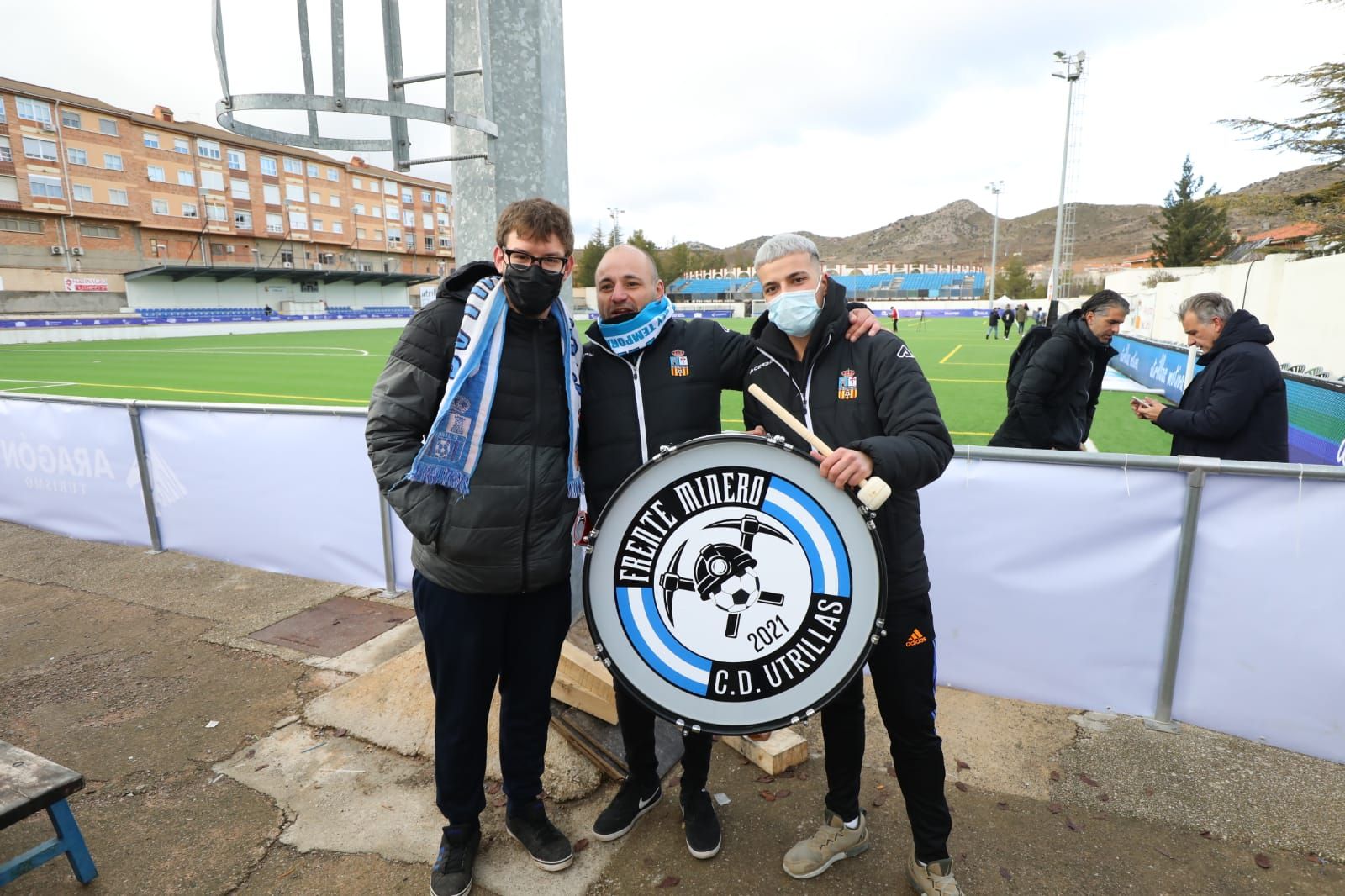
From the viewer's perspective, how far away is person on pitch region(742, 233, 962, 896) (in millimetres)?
2295

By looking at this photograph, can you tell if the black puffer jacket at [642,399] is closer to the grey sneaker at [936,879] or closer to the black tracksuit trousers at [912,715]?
the black tracksuit trousers at [912,715]

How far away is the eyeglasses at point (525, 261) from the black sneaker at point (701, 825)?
206 centimetres

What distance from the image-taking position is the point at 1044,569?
3.49 metres

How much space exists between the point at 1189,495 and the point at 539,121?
11.1 ft

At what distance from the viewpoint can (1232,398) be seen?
3.96m

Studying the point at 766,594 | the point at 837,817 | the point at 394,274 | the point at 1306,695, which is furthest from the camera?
the point at 394,274

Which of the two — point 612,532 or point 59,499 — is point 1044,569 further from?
point 59,499

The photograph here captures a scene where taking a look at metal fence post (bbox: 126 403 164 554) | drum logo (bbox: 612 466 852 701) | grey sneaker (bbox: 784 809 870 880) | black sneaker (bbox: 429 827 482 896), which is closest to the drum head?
drum logo (bbox: 612 466 852 701)

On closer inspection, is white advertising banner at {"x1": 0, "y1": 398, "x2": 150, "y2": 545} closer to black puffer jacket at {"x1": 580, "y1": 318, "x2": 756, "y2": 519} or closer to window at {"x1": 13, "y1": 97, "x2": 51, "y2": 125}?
black puffer jacket at {"x1": 580, "y1": 318, "x2": 756, "y2": 519}

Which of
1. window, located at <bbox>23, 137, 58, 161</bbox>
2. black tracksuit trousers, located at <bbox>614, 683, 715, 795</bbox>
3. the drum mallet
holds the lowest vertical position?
black tracksuit trousers, located at <bbox>614, 683, 715, 795</bbox>

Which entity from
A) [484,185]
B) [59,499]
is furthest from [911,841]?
[59,499]

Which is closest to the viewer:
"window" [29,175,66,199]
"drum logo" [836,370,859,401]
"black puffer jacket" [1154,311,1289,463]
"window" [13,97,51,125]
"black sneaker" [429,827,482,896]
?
"drum logo" [836,370,859,401]

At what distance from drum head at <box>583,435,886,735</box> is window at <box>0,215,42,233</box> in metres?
73.9

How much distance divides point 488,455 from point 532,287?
58cm
